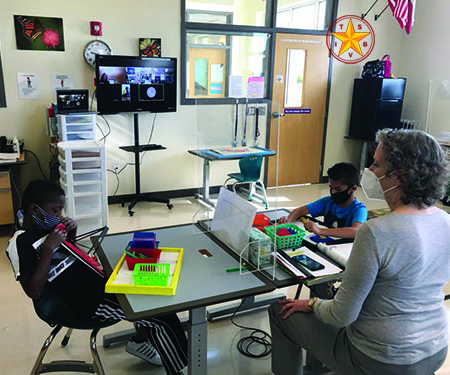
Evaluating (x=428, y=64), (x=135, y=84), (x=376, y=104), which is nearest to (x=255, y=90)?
(x=135, y=84)

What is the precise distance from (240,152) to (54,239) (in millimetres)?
1567

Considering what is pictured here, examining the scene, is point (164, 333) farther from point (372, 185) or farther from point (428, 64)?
point (428, 64)

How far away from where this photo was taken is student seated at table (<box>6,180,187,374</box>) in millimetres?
1537

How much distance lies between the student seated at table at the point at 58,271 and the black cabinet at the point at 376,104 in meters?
4.52

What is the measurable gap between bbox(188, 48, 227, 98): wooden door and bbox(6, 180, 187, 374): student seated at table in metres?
3.53

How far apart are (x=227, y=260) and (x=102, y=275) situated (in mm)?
515

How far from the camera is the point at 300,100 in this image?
5.67 meters

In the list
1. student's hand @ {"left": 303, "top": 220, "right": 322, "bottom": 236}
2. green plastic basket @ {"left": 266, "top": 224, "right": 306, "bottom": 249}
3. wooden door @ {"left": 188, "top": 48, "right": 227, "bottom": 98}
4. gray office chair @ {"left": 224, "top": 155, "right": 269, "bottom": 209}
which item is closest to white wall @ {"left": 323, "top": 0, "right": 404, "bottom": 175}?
wooden door @ {"left": 188, "top": 48, "right": 227, "bottom": 98}

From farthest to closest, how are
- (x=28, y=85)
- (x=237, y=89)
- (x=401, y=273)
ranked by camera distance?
(x=28, y=85), (x=237, y=89), (x=401, y=273)

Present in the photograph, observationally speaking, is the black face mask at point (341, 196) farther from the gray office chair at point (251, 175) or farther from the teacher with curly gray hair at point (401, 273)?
the teacher with curly gray hair at point (401, 273)

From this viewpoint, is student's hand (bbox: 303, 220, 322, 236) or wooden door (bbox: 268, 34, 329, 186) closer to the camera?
student's hand (bbox: 303, 220, 322, 236)

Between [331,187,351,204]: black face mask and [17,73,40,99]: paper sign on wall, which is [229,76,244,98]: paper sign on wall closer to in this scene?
[331,187,351,204]: black face mask

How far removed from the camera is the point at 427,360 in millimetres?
1388

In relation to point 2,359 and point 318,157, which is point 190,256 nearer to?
point 2,359
